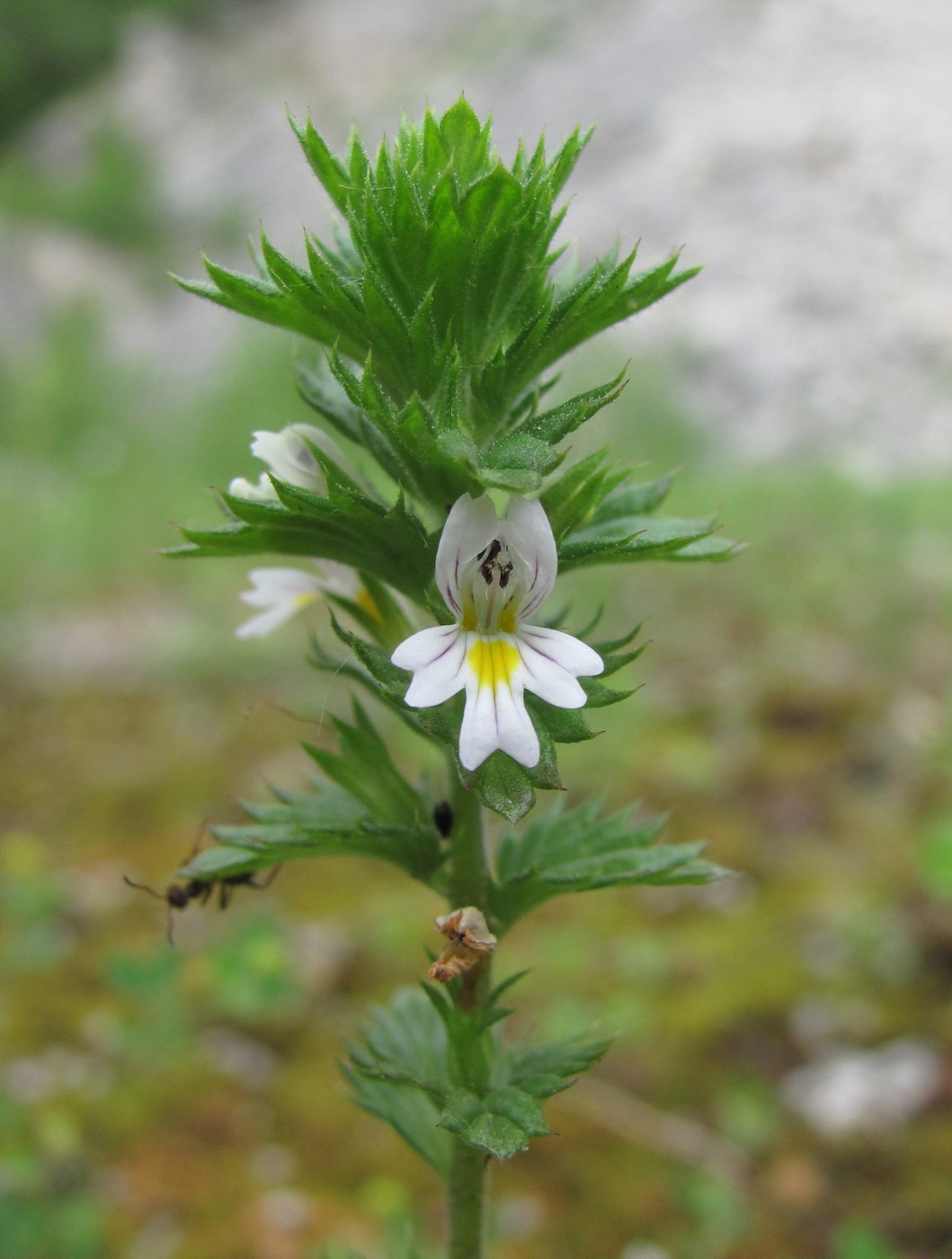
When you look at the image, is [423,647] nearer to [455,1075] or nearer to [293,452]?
[293,452]

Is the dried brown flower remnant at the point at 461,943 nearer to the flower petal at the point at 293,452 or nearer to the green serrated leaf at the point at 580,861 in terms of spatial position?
the green serrated leaf at the point at 580,861

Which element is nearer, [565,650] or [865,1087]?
[565,650]

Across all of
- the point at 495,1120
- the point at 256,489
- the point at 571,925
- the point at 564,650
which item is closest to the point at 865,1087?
the point at 571,925

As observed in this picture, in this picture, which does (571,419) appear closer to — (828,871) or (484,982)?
(484,982)

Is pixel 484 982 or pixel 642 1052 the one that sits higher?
pixel 642 1052

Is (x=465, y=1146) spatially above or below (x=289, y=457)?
below

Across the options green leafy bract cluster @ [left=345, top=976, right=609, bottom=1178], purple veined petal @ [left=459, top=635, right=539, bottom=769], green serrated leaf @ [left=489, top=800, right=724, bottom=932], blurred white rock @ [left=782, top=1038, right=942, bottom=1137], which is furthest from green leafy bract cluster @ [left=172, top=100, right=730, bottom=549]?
blurred white rock @ [left=782, top=1038, right=942, bottom=1137]

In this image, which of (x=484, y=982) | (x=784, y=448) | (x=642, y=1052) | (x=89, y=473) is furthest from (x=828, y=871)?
(x=784, y=448)
